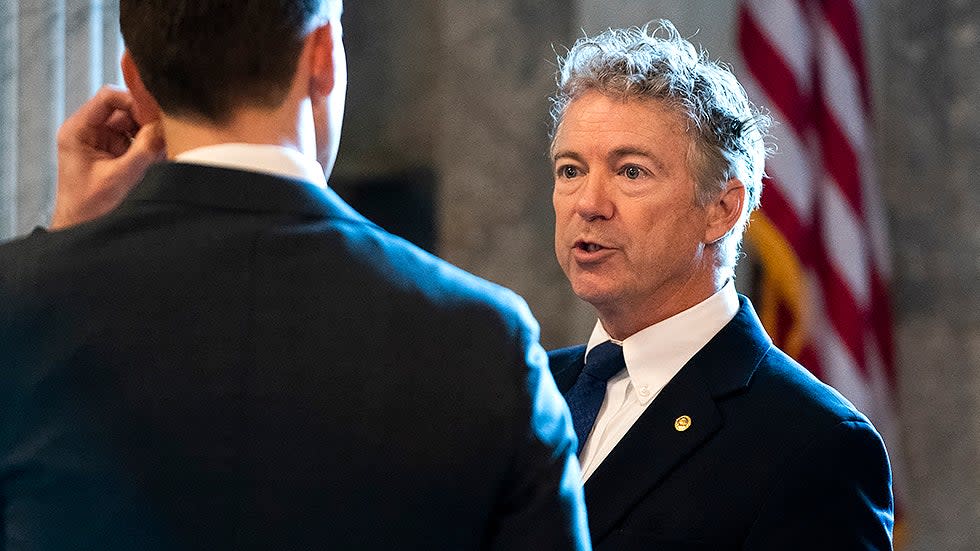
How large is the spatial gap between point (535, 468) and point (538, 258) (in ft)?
8.23

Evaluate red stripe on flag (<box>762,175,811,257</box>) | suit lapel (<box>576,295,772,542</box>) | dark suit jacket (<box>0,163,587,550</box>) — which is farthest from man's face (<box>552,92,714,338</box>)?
red stripe on flag (<box>762,175,811,257</box>)

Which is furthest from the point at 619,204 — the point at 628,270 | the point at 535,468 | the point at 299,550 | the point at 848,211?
the point at 848,211

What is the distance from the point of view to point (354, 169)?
12.1 ft

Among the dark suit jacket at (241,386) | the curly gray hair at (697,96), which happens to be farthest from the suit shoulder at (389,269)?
the curly gray hair at (697,96)

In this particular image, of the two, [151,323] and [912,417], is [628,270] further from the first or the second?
[912,417]

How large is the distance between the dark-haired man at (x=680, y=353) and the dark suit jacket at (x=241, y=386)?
0.68 meters

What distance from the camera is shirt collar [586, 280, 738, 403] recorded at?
195 cm

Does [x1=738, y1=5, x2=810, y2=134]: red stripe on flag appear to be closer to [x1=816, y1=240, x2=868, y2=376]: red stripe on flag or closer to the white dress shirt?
[x1=816, y1=240, x2=868, y2=376]: red stripe on flag

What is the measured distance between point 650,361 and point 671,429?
0.16 metres

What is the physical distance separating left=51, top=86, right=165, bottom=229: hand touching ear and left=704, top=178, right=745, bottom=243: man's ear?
940 millimetres

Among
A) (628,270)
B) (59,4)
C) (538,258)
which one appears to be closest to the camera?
(628,270)

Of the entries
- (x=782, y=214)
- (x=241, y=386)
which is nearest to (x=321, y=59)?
(x=241, y=386)

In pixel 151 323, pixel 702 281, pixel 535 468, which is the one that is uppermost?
pixel 151 323

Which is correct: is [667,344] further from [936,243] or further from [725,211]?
[936,243]
